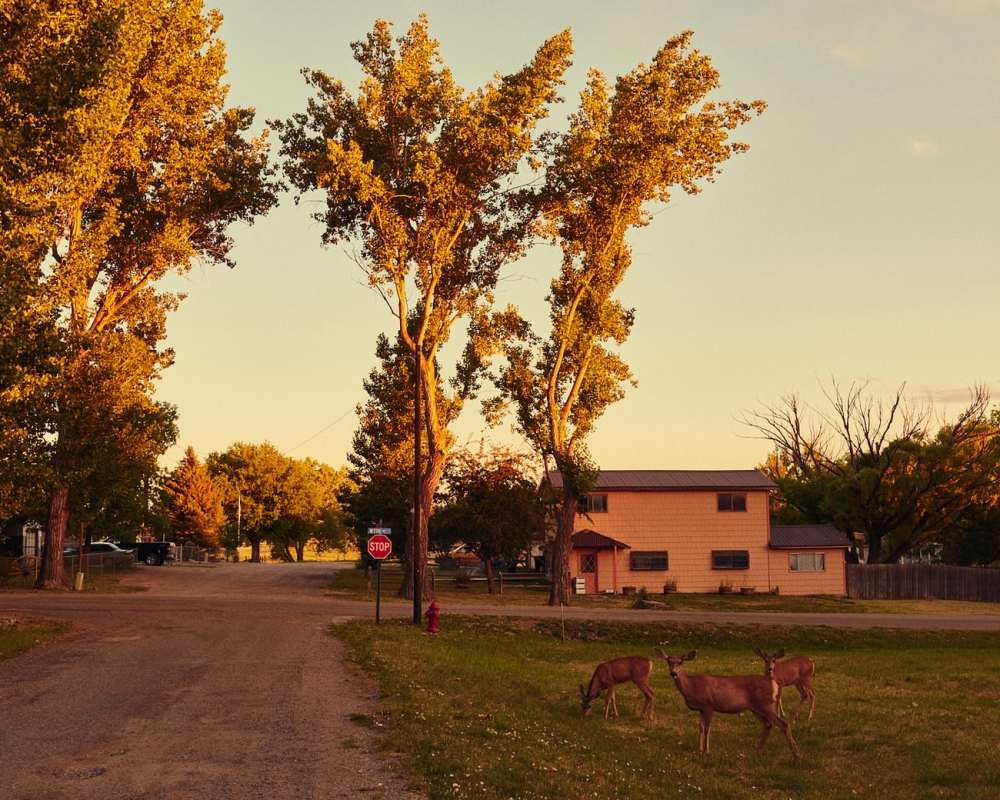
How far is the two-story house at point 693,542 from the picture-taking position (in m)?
61.7

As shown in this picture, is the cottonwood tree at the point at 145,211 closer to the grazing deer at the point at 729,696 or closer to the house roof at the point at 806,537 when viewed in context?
the grazing deer at the point at 729,696

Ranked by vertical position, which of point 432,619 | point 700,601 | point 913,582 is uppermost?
point 432,619

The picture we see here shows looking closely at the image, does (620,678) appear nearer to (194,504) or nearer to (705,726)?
(705,726)

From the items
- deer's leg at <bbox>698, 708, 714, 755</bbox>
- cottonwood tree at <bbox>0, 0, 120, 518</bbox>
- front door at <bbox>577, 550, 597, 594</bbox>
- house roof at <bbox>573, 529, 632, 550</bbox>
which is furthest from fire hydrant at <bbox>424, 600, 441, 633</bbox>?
front door at <bbox>577, 550, 597, 594</bbox>

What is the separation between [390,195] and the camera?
42.8 meters

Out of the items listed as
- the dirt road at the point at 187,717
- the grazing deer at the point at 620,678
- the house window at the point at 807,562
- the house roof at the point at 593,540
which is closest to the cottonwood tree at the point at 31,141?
the dirt road at the point at 187,717

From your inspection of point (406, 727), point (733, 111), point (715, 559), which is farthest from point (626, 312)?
point (406, 727)

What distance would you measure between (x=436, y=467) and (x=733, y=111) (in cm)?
2073

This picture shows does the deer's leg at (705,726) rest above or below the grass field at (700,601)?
above

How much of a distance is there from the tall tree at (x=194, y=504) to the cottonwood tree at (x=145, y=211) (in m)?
50.0

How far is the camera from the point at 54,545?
48.2 meters

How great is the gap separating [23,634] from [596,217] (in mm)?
30073

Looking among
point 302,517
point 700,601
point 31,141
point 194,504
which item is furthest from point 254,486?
point 31,141

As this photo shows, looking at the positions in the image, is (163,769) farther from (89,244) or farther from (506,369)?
(506,369)
